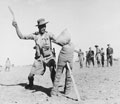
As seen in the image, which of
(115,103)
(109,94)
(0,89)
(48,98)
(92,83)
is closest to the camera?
(115,103)

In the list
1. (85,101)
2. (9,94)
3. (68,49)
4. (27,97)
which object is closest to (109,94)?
(85,101)

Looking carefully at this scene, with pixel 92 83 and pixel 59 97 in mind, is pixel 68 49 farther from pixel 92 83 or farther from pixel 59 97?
pixel 92 83

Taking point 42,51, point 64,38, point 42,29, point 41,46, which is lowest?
point 42,51

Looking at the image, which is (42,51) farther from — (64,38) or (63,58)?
(64,38)

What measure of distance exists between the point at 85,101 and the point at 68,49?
1761 mm

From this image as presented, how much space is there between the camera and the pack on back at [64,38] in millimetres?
8789

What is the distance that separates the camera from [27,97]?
886 cm

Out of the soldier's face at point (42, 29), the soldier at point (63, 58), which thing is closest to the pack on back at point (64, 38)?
the soldier at point (63, 58)

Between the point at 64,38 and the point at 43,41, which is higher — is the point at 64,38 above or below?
above

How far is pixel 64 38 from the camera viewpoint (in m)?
8.84

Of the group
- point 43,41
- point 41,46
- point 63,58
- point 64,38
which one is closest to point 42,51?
point 41,46

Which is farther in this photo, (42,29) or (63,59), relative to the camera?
(42,29)

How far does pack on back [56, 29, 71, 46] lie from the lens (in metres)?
8.79

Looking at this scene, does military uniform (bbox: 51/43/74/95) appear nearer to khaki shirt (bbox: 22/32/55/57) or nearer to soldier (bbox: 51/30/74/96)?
soldier (bbox: 51/30/74/96)
